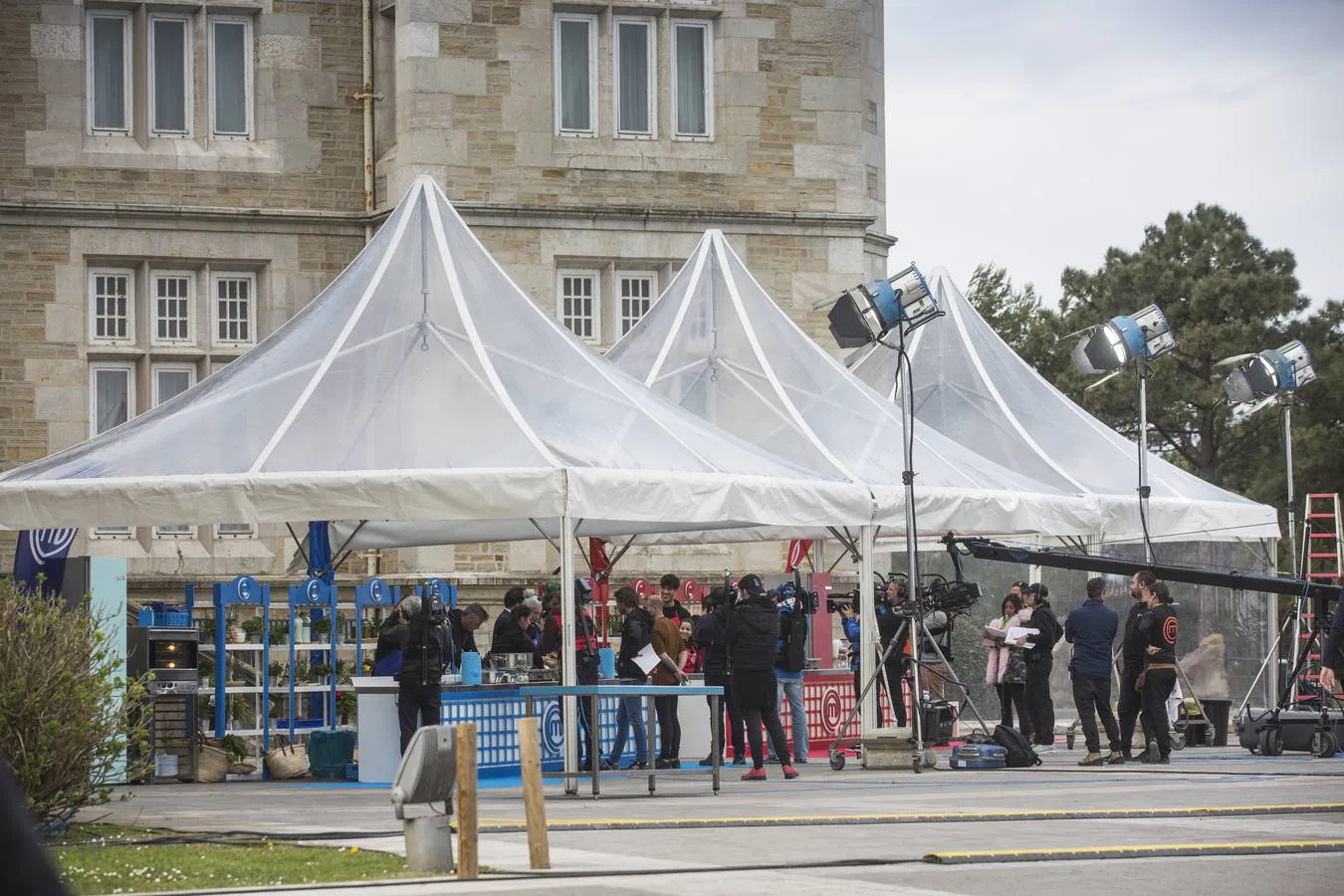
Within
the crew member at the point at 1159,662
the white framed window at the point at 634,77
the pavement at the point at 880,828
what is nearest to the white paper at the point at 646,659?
the pavement at the point at 880,828

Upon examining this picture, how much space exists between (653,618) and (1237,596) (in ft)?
37.4

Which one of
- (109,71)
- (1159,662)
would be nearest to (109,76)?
(109,71)

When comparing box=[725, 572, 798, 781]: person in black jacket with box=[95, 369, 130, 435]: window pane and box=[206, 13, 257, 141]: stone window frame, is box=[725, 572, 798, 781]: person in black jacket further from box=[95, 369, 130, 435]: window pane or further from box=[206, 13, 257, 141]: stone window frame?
box=[206, 13, 257, 141]: stone window frame

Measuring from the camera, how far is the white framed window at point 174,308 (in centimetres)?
2375

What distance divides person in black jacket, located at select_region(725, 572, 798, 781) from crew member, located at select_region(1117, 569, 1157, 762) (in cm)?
331

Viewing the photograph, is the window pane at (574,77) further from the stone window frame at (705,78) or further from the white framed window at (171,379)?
the white framed window at (171,379)

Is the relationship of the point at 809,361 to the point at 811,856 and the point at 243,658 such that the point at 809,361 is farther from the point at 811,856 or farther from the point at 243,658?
the point at 811,856

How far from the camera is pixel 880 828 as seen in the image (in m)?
10.6

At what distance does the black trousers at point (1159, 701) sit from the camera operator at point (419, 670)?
20.4ft

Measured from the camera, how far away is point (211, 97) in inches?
944

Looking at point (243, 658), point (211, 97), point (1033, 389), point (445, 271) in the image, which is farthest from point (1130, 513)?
point (211, 97)

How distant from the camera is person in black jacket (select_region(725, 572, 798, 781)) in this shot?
52.6 ft

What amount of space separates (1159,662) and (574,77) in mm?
10949

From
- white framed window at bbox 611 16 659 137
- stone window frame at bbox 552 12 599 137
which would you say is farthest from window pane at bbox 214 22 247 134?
white framed window at bbox 611 16 659 137
